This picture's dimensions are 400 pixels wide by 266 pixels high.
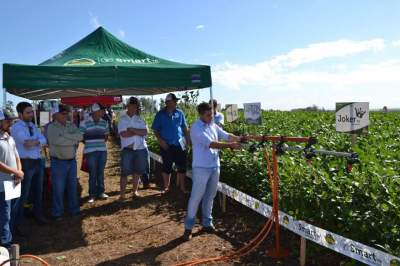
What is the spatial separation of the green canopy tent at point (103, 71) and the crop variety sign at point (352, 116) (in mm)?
2364

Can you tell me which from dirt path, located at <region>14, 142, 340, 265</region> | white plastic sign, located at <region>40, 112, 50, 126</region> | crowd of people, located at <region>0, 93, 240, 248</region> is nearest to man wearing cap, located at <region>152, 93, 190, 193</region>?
crowd of people, located at <region>0, 93, 240, 248</region>

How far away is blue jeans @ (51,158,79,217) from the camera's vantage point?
710 cm

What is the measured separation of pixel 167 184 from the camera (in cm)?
868

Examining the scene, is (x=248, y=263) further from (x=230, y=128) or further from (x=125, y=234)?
(x=230, y=128)

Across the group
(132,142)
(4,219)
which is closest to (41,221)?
(4,219)

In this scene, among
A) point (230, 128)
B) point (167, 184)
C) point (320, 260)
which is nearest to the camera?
point (320, 260)

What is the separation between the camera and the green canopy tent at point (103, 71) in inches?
250

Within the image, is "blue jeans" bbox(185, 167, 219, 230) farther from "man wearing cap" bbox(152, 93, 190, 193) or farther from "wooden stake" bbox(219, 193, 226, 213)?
"man wearing cap" bbox(152, 93, 190, 193)

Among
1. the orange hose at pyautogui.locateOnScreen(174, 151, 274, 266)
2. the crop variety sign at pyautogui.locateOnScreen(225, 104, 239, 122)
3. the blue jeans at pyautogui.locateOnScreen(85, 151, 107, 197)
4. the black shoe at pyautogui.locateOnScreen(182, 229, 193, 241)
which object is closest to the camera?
the orange hose at pyautogui.locateOnScreen(174, 151, 274, 266)

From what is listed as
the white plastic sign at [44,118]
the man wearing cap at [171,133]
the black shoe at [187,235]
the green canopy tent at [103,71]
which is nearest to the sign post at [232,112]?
the man wearing cap at [171,133]

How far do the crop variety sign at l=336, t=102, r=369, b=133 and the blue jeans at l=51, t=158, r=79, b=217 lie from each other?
4421 millimetres

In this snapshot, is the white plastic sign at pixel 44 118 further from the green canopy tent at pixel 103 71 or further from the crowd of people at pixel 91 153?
the green canopy tent at pixel 103 71

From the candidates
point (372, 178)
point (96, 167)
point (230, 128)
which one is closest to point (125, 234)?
point (96, 167)

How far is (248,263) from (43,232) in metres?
3.30
